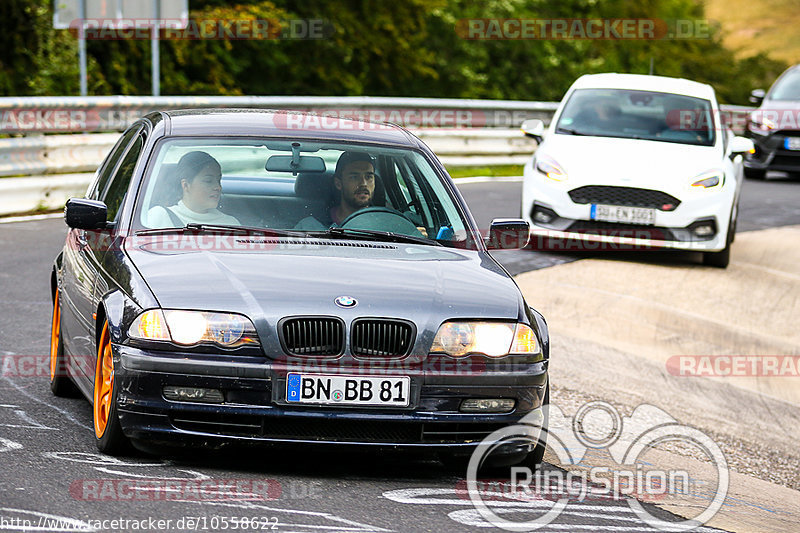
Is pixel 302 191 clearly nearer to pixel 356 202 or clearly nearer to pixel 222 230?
pixel 356 202

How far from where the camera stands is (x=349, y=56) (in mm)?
38188

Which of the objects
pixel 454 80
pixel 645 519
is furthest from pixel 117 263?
pixel 454 80

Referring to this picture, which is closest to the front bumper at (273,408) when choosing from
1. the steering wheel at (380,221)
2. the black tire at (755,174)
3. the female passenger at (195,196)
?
the female passenger at (195,196)

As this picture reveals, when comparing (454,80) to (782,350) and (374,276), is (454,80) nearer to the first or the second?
(782,350)

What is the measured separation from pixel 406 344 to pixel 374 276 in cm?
42

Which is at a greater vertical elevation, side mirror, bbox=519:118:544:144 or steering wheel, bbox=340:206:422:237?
steering wheel, bbox=340:206:422:237

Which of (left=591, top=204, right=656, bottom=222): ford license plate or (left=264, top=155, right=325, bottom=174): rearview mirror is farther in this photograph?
(left=591, top=204, right=656, bottom=222): ford license plate

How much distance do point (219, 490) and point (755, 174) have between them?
21.7 metres

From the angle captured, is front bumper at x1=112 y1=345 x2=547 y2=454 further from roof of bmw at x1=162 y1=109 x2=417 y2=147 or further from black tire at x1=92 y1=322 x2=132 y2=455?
roof of bmw at x1=162 y1=109 x2=417 y2=147

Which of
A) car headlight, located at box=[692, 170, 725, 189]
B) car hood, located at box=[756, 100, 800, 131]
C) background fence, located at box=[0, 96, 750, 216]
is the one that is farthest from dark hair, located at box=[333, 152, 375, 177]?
car hood, located at box=[756, 100, 800, 131]

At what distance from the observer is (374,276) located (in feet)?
19.6

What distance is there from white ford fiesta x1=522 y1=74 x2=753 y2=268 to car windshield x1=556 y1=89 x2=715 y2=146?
1 centimetres

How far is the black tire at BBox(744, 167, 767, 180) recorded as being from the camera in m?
25.6

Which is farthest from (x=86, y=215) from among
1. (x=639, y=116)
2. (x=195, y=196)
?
(x=639, y=116)
